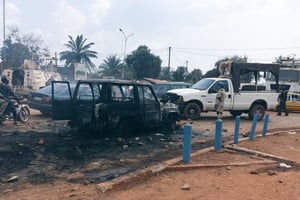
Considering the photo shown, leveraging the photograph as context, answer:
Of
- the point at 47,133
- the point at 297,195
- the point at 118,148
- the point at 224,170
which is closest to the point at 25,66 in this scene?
the point at 47,133

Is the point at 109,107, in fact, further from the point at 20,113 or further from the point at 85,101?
the point at 20,113

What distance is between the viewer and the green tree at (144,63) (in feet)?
156

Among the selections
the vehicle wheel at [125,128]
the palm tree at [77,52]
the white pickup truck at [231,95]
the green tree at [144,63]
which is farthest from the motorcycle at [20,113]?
the palm tree at [77,52]

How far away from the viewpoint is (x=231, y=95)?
587 inches

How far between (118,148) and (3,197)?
3713mm

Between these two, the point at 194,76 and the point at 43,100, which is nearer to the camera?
the point at 43,100

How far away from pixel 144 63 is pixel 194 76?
754 centimetres

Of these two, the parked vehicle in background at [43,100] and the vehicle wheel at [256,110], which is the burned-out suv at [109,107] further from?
the vehicle wheel at [256,110]

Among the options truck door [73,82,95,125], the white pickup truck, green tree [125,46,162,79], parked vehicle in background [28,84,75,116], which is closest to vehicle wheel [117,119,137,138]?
truck door [73,82,95,125]

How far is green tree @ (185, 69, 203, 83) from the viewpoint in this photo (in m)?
44.1

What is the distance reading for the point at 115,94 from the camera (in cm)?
908

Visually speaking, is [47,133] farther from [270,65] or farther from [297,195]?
[270,65]

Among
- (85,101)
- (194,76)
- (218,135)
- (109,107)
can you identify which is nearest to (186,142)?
(218,135)

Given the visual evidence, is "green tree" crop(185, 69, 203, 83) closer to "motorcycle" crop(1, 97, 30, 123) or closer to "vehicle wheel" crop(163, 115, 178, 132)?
"vehicle wheel" crop(163, 115, 178, 132)
